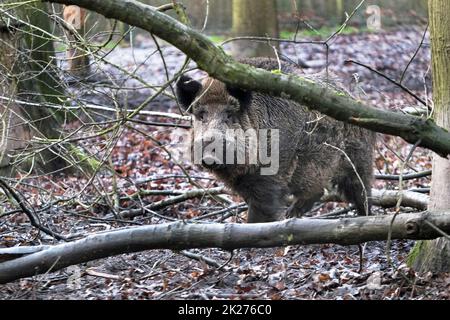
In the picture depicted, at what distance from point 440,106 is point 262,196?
2.82m

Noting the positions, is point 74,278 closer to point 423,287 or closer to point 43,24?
point 423,287

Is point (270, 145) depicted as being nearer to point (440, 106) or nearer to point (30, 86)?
point (440, 106)

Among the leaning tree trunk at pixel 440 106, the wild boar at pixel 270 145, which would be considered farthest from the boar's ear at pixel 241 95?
the leaning tree trunk at pixel 440 106

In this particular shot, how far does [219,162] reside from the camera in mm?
7832

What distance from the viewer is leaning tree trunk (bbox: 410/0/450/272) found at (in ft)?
19.2

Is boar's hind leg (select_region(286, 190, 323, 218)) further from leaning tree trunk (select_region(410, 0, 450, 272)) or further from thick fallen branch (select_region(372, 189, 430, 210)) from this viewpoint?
leaning tree trunk (select_region(410, 0, 450, 272))

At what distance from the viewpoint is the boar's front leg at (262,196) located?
26.9 feet

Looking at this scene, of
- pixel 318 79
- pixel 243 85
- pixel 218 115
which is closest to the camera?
pixel 243 85

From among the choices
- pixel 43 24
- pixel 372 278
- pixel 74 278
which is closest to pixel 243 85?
pixel 372 278

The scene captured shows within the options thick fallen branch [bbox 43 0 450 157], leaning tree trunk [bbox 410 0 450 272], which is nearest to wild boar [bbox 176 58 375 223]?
leaning tree trunk [bbox 410 0 450 272]

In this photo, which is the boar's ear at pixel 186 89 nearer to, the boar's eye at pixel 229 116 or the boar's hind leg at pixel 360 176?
the boar's eye at pixel 229 116

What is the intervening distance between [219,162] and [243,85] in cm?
291

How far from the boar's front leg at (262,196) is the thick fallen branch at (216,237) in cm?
284

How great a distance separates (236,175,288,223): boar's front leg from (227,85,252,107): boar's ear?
87cm
